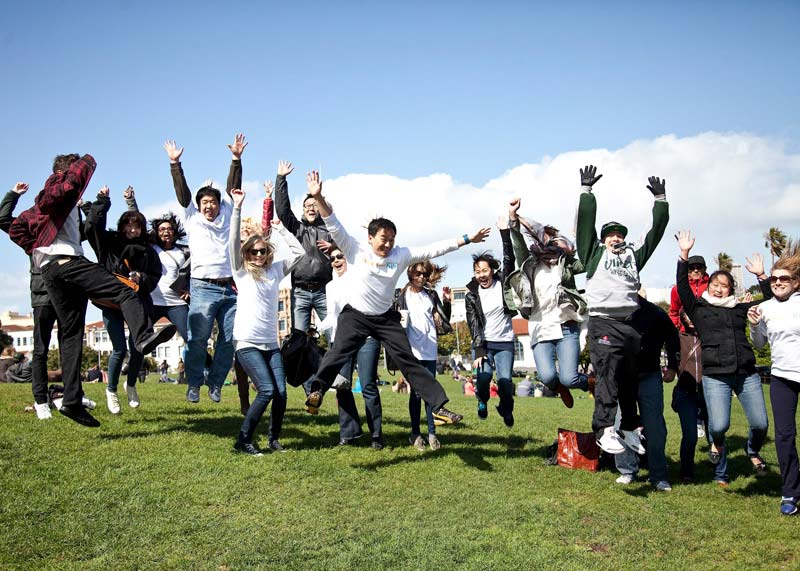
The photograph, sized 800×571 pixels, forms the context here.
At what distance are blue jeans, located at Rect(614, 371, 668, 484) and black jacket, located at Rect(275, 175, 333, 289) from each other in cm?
460

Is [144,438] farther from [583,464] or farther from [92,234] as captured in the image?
[583,464]

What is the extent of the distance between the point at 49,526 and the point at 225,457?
92.8 inches

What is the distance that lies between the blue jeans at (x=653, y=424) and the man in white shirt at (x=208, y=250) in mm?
5617

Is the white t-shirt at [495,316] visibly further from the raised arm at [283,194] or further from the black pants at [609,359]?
the raised arm at [283,194]

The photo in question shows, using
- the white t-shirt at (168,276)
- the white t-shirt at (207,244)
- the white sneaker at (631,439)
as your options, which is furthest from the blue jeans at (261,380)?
the white sneaker at (631,439)

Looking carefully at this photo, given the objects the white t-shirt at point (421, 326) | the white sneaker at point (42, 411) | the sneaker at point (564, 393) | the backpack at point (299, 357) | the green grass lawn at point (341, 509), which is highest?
the white t-shirt at point (421, 326)

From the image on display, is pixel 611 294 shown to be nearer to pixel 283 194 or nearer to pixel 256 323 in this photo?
pixel 256 323

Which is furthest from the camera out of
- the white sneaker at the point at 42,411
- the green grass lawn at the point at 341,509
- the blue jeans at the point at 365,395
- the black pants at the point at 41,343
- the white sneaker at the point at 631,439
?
→ the white sneaker at the point at 42,411

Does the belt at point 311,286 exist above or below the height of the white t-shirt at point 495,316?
above

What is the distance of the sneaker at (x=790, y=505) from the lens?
23.9 ft

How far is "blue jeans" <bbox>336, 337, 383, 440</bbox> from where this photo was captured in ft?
30.3

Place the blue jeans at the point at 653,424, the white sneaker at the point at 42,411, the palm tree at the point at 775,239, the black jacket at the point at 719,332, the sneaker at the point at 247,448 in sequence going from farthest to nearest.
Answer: the palm tree at the point at 775,239, the white sneaker at the point at 42,411, the sneaker at the point at 247,448, the blue jeans at the point at 653,424, the black jacket at the point at 719,332

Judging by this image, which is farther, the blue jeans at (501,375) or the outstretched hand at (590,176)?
the blue jeans at (501,375)

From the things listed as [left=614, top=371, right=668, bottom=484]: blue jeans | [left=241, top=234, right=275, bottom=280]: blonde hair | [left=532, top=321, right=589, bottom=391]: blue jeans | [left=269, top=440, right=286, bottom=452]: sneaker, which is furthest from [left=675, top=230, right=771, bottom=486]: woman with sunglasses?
[left=269, top=440, right=286, bottom=452]: sneaker
